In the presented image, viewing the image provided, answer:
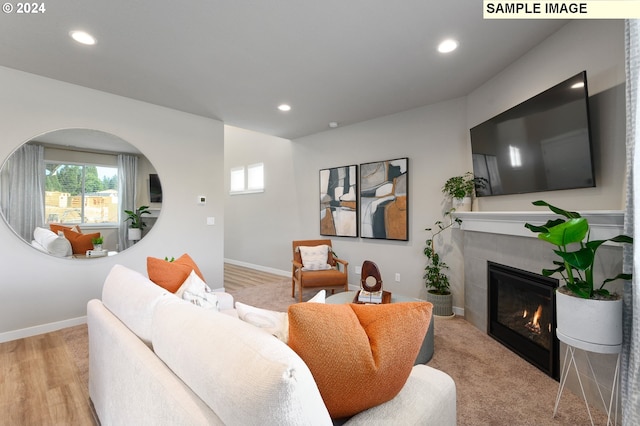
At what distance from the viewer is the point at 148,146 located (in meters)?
3.76

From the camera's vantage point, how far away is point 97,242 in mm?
3383

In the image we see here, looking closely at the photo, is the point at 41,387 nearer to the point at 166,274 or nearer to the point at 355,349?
the point at 166,274

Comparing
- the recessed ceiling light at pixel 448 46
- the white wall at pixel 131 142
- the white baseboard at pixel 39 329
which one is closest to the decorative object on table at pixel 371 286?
the recessed ceiling light at pixel 448 46

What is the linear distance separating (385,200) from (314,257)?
1.29 metres

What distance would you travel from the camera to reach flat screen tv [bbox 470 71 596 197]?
2.03 metres

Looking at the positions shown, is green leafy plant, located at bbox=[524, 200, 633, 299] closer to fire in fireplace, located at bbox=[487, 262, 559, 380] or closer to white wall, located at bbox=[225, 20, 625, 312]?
white wall, located at bbox=[225, 20, 625, 312]

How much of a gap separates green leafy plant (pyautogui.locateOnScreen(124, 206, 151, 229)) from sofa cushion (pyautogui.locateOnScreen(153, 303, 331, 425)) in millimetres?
3142

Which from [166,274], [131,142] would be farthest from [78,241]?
[166,274]

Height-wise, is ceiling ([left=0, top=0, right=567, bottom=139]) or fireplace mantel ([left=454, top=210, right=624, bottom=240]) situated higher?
ceiling ([left=0, top=0, right=567, bottom=139])

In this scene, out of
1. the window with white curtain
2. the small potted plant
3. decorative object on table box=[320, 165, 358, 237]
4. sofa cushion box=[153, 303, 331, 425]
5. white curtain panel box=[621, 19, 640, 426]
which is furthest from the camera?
the window with white curtain

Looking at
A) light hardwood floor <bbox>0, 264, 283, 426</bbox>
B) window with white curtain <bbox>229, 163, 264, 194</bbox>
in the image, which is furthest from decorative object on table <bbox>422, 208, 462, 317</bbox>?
window with white curtain <bbox>229, 163, 264, 194</bbox>

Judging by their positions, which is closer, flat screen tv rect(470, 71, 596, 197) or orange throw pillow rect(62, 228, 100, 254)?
flat screen tv rect(470, 71, 596, 197)

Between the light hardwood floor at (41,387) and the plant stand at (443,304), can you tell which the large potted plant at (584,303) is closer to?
the plant stand at (443,304)

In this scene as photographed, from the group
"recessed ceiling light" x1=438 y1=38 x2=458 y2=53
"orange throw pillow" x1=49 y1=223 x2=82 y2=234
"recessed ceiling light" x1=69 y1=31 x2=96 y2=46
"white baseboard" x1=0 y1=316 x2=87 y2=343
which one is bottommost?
"white baseboard" x1=0 y1=316 x2=87 y2=343
